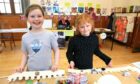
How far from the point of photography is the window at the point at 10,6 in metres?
4.77

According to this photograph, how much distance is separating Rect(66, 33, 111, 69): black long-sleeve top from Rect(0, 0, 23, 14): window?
401 cm

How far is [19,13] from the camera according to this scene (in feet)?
16.0

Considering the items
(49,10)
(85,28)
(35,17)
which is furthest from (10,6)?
(85,28)

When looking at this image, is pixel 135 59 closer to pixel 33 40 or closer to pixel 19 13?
pixel 33 40

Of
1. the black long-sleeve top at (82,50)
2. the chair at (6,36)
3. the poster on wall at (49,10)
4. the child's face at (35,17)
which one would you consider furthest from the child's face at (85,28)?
the chair at (6,36)

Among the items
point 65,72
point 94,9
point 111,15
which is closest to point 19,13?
point 94,9

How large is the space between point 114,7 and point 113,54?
6.99 ft

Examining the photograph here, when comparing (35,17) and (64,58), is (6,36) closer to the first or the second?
(64,58)

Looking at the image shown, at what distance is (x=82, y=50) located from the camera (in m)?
1.41

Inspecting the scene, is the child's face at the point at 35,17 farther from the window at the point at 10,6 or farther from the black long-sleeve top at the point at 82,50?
the window at the point at 10,6

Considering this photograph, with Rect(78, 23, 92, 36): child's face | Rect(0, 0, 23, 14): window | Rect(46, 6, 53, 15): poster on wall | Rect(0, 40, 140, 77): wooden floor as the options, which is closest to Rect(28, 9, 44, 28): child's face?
Rect(78, 23, 92, 36): child's face

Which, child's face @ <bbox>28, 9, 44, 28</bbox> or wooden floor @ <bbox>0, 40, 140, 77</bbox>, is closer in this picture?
child's face @ <bbox>28, 9, 44, 28</bbox>

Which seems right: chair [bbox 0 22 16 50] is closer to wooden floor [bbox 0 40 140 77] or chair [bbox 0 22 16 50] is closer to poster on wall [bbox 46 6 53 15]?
wooden floor [bbox 0 40 140 77]

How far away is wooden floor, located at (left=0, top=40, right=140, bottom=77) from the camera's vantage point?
301 cm
